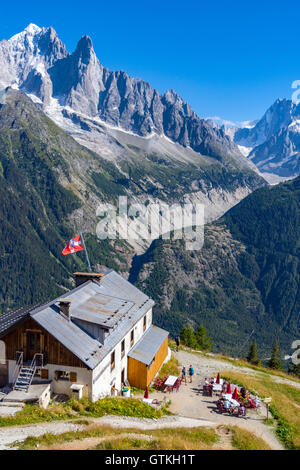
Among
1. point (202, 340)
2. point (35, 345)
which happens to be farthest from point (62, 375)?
point (202, 340)

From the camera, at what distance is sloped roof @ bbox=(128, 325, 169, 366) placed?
139 feet

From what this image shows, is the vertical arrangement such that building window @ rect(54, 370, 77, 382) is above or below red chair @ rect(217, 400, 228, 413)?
above

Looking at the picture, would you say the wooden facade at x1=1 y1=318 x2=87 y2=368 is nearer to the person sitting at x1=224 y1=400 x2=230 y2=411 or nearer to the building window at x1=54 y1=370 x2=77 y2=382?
the building window at x1=54 y1=370 x2=77 y2=382

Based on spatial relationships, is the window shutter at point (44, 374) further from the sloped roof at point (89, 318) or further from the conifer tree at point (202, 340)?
the conifer tree at point (202, 340)

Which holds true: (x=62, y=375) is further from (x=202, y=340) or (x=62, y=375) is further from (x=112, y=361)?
(x=202, y=340)

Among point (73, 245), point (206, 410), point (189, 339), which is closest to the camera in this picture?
point (206, 410)

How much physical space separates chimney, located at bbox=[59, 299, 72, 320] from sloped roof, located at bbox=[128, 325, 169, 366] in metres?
9.54

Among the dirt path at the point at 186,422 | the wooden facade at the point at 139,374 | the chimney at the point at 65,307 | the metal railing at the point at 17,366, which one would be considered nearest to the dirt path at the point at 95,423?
the dirt path at the point at 186,422

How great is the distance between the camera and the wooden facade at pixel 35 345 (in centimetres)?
3331

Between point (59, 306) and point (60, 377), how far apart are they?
6432 mm

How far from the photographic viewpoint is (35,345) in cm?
3438

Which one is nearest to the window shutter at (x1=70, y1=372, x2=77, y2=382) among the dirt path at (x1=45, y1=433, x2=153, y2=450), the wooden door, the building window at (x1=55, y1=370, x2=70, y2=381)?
the building window at (x1=55, y1=370, x2=70, y2=381)

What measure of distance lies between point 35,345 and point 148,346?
1562 centimetres
